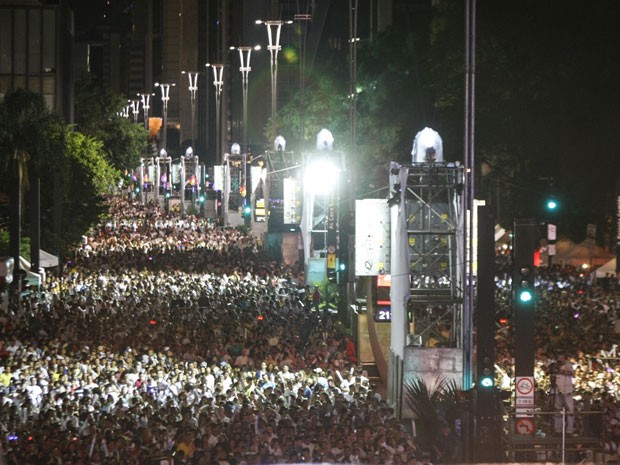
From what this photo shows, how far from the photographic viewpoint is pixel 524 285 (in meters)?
19.8

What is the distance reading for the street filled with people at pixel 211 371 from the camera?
18.2 metres

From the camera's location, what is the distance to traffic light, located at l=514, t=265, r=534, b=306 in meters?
19.7

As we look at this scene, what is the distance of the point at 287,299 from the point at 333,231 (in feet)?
11.1

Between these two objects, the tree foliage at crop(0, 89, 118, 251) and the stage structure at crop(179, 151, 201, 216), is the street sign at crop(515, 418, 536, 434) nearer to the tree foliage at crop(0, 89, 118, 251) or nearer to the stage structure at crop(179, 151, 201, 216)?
the tree foliage at crop(0, 89, 118, 251)

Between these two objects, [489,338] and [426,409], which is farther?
[426,409]

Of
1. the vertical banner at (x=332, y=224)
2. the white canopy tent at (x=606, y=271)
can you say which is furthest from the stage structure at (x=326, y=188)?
the white canopy tent at (x=606, y=271)

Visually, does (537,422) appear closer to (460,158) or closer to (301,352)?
(301,352)

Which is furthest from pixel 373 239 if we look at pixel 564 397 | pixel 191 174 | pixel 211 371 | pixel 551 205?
pixel 191 174

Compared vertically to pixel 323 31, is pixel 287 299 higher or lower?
lower

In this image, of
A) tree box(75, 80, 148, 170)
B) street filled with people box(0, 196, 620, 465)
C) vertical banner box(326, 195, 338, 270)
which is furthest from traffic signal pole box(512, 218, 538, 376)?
tree box(75, 80, 148, 170)

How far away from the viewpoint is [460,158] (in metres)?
50.1

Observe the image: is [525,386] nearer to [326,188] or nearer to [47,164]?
[326,188]

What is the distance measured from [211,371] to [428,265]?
441 centimetres

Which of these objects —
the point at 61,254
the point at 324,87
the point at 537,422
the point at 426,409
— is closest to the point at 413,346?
the point at 426,409
